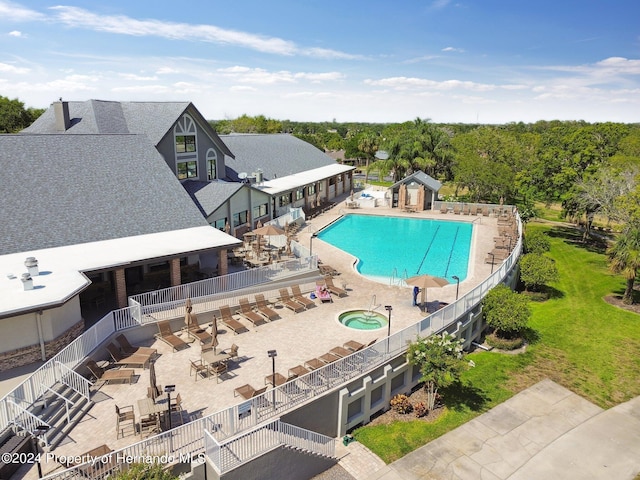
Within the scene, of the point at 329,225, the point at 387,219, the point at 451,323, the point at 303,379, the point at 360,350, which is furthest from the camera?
the point at 387,219

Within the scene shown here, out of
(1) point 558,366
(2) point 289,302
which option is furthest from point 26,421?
(1) point 558,366

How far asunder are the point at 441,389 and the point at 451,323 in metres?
3.20

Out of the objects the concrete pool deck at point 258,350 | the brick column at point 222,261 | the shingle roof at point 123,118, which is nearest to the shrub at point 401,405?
the concrete pool deck at point 258,350

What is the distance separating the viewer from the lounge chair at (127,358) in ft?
57.8

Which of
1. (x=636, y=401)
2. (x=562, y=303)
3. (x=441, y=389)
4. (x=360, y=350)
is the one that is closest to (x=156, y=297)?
(x=360, y=350)

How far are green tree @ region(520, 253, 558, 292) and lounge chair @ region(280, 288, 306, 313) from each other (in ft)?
55.7

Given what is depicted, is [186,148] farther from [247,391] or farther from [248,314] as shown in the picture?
[247,391]

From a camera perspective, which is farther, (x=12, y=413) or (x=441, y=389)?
(x=441, y=389)

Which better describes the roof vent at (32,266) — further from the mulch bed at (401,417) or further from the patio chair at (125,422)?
the mulch bed at (401,417)

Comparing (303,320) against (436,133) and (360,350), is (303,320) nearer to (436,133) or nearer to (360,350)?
(360,350)

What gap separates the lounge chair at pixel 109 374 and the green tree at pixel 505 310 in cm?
1796

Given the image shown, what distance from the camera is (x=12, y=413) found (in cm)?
1305

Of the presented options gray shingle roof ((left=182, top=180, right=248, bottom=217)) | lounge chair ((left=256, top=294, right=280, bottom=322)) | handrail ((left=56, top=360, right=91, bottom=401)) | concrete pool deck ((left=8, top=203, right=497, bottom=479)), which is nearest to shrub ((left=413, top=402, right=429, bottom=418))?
concrete pool deck ((left=8, top=203, right=497, bottom=479))

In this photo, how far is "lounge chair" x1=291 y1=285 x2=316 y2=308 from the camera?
24.0 m
